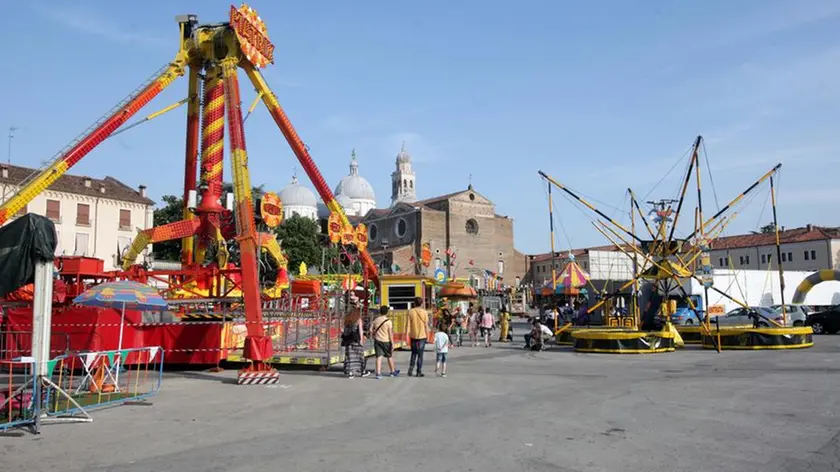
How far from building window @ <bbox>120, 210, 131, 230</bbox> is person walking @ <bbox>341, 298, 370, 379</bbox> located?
48.7 m

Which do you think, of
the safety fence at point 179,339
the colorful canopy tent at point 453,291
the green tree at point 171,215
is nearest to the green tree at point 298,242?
the green tree at point 171,215

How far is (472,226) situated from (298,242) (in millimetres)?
32960

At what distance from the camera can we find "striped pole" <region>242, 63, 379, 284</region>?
22.2 meters

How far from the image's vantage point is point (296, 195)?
107 m

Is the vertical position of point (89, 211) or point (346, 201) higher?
point (346, 201)

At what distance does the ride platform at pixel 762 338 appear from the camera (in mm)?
22281

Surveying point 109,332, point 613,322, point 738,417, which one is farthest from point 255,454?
point 613,322

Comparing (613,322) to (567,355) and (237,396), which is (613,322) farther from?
(237,396)

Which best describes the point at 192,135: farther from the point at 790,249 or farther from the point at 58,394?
the point at 790,249

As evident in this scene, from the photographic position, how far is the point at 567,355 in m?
21.4

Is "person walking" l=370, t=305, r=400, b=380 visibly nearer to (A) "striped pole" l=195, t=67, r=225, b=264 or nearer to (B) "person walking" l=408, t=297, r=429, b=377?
(B) "person walking" l=408, t=297, r=429, b=377

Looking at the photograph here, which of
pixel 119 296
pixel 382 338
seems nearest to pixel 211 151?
pixel 119 296

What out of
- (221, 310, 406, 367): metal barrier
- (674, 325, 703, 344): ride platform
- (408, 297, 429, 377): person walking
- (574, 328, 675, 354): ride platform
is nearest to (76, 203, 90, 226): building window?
(221, 310, 406, 367): metal barrier

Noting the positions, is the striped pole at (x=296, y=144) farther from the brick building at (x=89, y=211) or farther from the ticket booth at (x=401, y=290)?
the brick building at (x=89, y=211)
